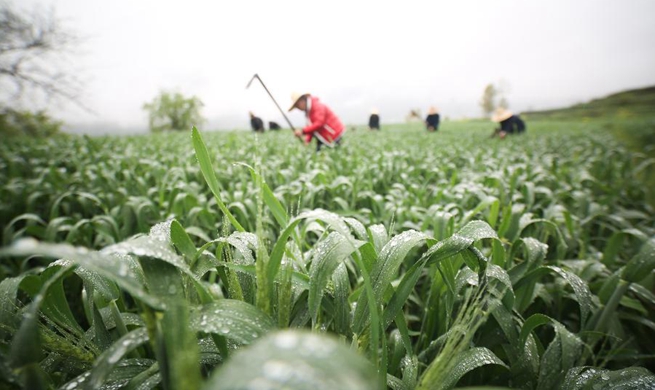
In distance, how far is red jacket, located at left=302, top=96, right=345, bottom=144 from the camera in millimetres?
6905

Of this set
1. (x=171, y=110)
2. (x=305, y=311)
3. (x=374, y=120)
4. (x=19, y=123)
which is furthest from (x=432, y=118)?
(x=171, y=110)

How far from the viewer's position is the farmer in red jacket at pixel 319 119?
691 cm

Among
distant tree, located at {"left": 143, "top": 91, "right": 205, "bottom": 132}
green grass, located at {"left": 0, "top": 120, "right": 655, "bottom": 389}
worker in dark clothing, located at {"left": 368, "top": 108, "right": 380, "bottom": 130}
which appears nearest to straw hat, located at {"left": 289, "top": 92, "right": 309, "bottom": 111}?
green grass, located at {"left": 0, "top": 120, "right": 655, "bottom": 389}

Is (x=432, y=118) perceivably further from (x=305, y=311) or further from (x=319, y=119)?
(x=305, y=311)

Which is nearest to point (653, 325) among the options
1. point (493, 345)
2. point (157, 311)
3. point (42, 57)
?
point (493, 345)

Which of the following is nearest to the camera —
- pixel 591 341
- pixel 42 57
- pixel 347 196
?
pixel 591 341

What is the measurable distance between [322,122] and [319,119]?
111 mm

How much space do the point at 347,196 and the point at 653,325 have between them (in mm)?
2294

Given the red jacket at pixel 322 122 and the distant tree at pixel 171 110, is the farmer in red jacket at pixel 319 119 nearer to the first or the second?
the red jacket at pixel 322 122

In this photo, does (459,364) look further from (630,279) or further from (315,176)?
(315,176)

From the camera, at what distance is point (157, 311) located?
1.55 ft

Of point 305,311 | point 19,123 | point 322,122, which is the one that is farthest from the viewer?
point 19,123

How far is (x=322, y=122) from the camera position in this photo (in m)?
6.94

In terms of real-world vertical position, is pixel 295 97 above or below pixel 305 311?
above
